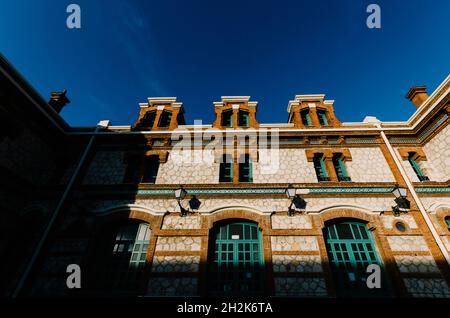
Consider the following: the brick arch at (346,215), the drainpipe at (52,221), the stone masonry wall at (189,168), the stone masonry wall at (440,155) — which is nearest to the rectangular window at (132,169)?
the stone masonry wall at (189,168)

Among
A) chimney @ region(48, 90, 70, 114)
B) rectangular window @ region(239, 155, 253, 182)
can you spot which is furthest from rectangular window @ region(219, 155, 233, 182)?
chimney @ region(48, 90, 70, 114)

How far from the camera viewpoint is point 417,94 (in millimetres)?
11344

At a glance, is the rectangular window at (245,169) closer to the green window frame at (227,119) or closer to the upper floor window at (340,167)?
the green window frame at (227,119)

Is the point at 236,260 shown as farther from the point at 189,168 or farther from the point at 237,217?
the point at 189,168

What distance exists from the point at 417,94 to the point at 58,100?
18445 mm

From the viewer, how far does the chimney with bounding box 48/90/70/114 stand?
37.2 feet

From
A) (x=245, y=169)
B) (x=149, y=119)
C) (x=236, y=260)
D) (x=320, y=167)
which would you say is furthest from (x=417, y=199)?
(x=149, y=119)

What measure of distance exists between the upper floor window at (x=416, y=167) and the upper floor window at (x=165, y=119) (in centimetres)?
1153

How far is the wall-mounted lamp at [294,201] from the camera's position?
7.92m
